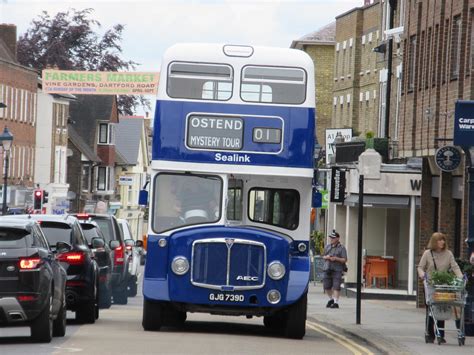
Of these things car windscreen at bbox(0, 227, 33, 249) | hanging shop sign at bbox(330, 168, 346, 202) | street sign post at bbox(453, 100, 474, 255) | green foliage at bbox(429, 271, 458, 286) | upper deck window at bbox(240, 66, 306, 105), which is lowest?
green foliage at bbox(429, 271, 458, 286)

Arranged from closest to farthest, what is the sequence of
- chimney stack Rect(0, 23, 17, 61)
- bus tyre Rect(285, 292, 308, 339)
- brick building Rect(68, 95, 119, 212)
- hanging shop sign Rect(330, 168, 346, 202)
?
bus tyre Rect(285, 292, 308, 339) → hanging shop sign Rect(330, 168, 346, 202) → chimney stack Rect(0, 23, 17, 61) → brick building Rect(68, 95, 119, 212)

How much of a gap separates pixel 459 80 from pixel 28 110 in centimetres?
5531

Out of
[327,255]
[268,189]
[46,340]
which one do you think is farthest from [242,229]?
[327,255]

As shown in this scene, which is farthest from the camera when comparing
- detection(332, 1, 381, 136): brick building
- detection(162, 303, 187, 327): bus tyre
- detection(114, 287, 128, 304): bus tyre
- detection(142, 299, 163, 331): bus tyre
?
detection(332, 1, 381, 136): brick building

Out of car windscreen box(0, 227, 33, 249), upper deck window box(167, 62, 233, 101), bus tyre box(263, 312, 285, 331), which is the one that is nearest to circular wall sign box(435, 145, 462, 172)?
bus tyre box(263, 312, 285, 331)

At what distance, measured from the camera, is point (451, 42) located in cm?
3734

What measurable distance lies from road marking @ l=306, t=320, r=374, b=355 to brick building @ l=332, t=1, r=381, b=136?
31425 mm

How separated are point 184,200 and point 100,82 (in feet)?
146

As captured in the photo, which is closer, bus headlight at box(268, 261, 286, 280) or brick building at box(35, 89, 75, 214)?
bus headlight at box(268, 261, 286, 280)

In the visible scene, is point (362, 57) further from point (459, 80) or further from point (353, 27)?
point (459, 80)

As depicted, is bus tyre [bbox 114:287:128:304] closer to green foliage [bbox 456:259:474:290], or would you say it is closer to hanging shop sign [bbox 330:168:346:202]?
hanging shop sign [bbox 330:168:346:202]

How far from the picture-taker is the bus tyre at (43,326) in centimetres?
2141

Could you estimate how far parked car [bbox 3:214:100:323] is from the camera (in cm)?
2602

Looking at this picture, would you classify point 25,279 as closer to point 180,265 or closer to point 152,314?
point 180,265
